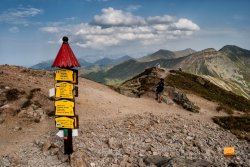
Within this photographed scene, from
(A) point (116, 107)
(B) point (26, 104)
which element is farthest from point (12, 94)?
(A) point (116, 107)

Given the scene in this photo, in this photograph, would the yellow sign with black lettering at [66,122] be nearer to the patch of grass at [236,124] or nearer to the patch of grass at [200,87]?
the patch of grass at [236,124]

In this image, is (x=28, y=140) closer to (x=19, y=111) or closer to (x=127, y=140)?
(x=19, y=111)

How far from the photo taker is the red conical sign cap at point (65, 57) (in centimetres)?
1972

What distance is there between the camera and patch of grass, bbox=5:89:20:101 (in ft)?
96.7

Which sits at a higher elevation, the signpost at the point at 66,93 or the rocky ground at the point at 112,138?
the signpost at the point at 66,93

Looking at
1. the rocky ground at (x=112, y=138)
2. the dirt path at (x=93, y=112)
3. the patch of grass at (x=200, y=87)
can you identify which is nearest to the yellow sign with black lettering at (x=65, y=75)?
the rocky ground at (x=112, y=138)

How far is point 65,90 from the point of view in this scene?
2028 centimetres

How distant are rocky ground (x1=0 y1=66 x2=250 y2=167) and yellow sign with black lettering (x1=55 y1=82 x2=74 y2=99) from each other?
3928 mm

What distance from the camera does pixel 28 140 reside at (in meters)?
23.7

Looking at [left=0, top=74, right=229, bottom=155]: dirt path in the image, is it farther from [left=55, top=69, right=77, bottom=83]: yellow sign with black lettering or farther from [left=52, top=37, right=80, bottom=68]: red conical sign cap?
[left=52, top=37, right=80, bottom=68]: red conical sign cap

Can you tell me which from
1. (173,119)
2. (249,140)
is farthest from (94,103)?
(249,140)

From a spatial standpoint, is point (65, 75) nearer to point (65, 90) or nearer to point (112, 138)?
point (65, 90)

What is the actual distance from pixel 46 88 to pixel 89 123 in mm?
9395

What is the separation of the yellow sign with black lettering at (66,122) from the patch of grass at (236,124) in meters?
15.0
